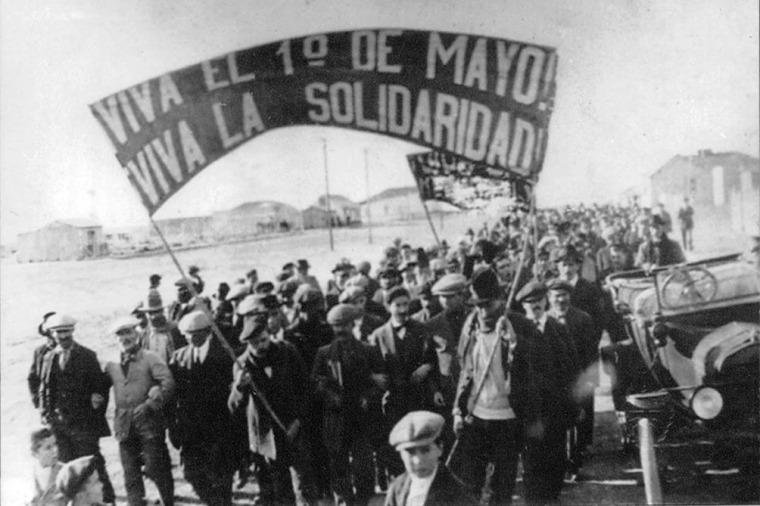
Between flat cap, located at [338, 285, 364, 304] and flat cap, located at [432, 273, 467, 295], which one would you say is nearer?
flat cap, located at [432, 273, 467, 295]

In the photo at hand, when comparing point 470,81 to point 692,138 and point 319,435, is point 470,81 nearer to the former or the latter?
point 319,435

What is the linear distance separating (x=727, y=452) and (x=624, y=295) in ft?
5.66

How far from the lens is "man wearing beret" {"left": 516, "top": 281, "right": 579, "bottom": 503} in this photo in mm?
3516

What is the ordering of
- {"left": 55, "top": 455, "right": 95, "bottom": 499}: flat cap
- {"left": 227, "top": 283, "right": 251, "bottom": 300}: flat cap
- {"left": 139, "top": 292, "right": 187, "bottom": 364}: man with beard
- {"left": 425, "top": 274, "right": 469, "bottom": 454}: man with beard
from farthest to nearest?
{"left": 227, "top": 283, "right": 251, "bottom": 300}: flat cap → {"left": 139, "top": 292, "right": 187, "bottom": 364}: man with beard → {"left": 425, "top": 274, "right": 469, "bottom": 454}: man with beard → {"left": 55, "top": 455, "right": 95, "bottom": 499}: flat cap

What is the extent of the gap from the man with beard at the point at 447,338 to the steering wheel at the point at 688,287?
5.04 ft

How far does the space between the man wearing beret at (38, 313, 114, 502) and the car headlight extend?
4081 mm

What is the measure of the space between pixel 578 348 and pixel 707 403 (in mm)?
935

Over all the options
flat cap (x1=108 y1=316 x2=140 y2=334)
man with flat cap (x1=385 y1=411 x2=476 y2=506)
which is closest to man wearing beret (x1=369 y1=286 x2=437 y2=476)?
man with flat cap (x1=385 y1=411 x2=476 y2=506)

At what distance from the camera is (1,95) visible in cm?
497

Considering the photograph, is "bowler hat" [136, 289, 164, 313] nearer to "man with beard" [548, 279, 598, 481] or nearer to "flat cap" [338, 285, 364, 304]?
"flat cap" [338, 285, 364, 304]

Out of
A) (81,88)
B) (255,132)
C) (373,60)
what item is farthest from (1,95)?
(373,60)

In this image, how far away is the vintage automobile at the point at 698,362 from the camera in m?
3.67

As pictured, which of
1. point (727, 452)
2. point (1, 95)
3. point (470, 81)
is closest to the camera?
point (470, 81)

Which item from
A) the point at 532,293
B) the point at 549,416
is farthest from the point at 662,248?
the point at 549,416
